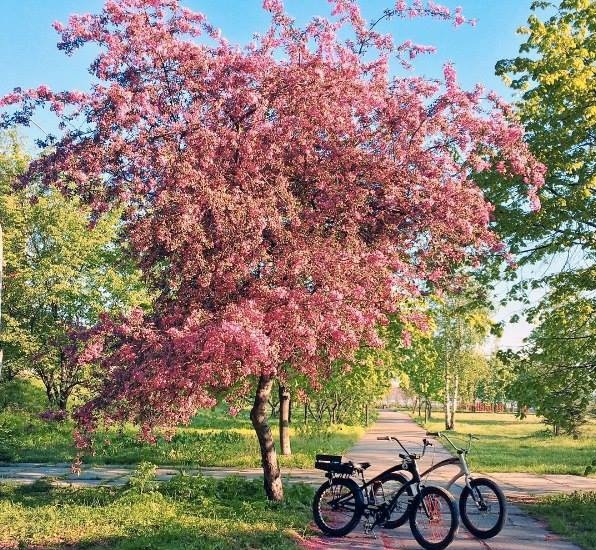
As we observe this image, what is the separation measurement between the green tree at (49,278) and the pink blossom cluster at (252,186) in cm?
1800

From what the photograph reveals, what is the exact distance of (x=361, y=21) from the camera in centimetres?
998

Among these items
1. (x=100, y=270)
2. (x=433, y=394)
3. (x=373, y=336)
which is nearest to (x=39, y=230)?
(x=100, y=270)

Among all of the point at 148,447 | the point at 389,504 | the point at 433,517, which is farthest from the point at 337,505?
the point at 148,447

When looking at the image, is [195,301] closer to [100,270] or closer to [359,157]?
[359,157]

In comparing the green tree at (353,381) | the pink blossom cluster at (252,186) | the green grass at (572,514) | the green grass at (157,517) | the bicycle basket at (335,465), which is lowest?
the green grass at (572,514)

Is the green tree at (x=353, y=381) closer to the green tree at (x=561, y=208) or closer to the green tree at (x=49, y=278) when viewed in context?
the green tree at (x=561, y=208)

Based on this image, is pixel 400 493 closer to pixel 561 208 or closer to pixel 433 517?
pixel 433 517

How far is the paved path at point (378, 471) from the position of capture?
7906 mm

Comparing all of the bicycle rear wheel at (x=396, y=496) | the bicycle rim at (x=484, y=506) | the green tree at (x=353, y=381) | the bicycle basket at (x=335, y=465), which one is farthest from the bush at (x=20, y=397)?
the bicycle rim at (x=484, y=506)

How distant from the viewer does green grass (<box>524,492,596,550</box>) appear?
28.3 feet

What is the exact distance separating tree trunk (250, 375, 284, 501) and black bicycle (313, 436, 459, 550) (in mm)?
1642

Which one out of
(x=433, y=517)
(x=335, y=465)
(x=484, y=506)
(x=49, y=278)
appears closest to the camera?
(x=433, y=517)

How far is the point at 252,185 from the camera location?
862cm

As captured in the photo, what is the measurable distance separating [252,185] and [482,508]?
206 inches
